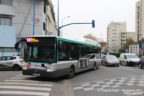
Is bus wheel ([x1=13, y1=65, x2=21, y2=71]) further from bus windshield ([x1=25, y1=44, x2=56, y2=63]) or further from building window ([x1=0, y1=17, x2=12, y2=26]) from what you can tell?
building window ([x1=0, y1=17, x2=12, y2=26])

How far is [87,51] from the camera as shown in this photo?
14477mm

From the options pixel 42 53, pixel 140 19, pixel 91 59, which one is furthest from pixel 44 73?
pixel 140 19

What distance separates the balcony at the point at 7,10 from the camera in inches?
982

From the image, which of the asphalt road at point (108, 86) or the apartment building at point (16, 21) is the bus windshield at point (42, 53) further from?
the apartment building at point (16, 21)

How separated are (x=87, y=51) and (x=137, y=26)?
100386mm

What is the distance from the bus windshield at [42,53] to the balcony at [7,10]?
57.6ft

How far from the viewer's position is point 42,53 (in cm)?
966

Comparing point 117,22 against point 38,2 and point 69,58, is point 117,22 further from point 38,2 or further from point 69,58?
point 69,58

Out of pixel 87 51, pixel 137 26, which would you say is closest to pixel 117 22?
pixel 137 26

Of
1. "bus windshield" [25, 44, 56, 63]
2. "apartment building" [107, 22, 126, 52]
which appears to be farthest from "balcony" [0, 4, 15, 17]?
"apartment building" [107, 22, 126, 52]

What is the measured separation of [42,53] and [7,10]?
18567 millimetres

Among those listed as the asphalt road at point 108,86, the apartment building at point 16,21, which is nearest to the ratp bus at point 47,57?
the asphalt road at point 108,86

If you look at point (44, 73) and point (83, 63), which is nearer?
point (44, 73)

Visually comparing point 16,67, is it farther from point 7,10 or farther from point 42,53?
point 7,10
